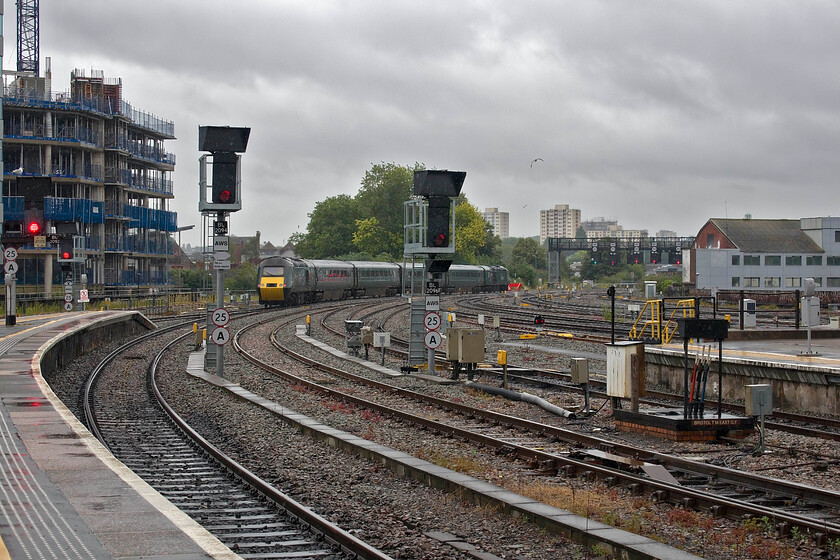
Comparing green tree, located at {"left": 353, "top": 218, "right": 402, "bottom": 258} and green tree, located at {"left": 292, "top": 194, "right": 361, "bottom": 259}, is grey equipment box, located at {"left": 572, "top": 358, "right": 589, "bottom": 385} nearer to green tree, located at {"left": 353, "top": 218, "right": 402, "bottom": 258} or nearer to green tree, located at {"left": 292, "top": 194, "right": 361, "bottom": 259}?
green tree, located at {"left": 353, "top": 218, "right": 402, "bottom": 258}

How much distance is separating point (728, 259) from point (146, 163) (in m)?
46.2

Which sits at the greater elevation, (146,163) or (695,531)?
(146,163)

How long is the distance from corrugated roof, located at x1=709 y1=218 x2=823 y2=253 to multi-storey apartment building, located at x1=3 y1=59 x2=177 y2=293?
147 ft

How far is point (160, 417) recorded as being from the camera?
16.8 meters

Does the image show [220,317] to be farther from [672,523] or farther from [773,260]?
[773,260]

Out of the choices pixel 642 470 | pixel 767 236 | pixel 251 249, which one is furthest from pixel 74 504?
pixel 251 249

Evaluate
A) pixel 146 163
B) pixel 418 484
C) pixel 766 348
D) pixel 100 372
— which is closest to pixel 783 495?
pixel 418 484

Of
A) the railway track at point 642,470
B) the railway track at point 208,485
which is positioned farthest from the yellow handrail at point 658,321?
the railway track at point 208,485

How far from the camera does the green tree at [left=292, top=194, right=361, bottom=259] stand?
12031 centimetres

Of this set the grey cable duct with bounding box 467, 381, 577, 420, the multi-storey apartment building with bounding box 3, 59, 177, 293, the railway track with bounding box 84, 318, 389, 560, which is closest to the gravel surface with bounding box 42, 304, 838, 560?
the grey cable duct with bounding box 467, 381, 577, 420

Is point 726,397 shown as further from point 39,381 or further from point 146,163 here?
point 146,163

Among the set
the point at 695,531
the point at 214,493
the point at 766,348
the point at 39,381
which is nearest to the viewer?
the point at 695,531

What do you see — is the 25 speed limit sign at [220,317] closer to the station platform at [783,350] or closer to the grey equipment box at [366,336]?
the grey equipment box at [366,336]

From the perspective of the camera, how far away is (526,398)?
698 inches
